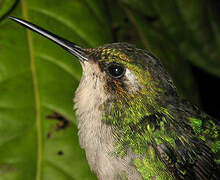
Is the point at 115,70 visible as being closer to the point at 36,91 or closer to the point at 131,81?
the point at 131,81

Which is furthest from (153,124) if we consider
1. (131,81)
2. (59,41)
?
(59,41)

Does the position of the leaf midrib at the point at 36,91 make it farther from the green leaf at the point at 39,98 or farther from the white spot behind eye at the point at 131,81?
the white spot behind eye at the point at 131,81

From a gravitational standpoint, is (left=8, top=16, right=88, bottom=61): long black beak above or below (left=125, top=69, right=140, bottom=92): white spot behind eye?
above

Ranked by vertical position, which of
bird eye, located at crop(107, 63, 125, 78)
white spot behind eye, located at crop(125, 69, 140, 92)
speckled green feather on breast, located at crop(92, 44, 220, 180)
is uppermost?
bird eye, located at crop(107, 63, 125, 78)

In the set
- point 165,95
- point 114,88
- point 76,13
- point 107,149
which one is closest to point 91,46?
point 76,13

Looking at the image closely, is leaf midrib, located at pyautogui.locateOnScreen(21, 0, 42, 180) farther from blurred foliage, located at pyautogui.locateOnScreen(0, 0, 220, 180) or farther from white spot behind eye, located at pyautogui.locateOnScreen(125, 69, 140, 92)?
white spot behind eye, located at pyautogui.locateOnScreen(125, 69, 140, 92)

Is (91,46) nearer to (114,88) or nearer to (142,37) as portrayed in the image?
(114,88)

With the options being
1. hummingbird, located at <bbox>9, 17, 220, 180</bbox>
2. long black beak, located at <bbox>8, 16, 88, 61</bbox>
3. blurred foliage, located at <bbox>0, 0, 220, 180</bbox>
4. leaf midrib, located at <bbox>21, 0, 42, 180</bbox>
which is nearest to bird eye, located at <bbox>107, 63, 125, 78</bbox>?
hummingbird, located at <bbox>9, 17, 220, 180</bbox>
